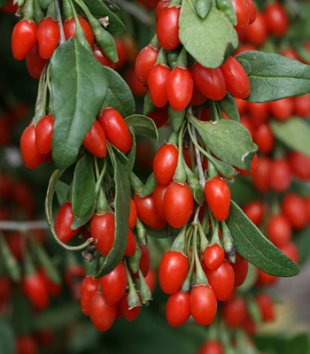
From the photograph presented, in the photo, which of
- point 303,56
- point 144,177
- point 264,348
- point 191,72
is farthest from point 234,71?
point 264,348

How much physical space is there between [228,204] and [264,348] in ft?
5.17

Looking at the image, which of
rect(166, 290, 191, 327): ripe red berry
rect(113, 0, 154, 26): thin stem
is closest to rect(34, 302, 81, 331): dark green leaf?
rect(113, 0, 154, 26): thin stem

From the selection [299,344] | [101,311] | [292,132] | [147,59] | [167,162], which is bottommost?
[299,344]

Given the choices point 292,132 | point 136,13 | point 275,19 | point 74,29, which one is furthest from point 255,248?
point 136,13

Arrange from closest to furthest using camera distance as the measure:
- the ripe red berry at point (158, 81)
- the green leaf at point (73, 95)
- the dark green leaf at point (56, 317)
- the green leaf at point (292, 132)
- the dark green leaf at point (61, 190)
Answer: the green leaf at point (73, 95), the ripe red berry at point (158, 81), the dark green leaf at point (61, 190), the green leaf at point (292, 132), the dark green leaf at point (56, 317)

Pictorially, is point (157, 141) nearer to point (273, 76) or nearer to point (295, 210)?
point (273, 76)

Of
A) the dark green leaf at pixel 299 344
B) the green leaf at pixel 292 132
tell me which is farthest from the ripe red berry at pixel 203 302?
the dark green leaf at pixel 299 344

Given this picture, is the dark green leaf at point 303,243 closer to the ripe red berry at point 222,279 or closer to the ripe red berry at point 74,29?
the ripe red berry at point 222,279

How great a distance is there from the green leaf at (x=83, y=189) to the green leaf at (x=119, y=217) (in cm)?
4

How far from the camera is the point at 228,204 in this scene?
117 cm

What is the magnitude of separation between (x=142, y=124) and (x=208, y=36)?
18cm

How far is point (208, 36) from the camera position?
3.63 feet

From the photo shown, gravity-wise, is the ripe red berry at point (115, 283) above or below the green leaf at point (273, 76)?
below

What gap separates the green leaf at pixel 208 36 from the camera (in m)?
1.08
